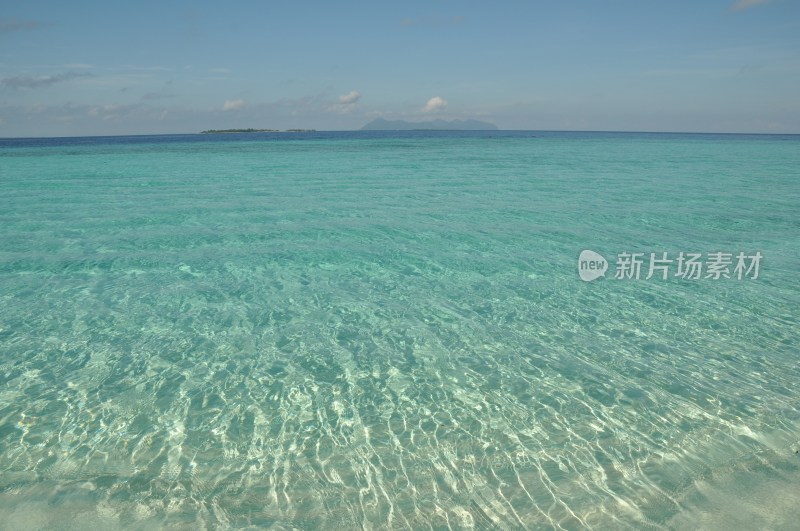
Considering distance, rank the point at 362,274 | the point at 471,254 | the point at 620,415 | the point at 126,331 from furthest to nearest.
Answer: the point at 471,254, the point at 362,274, the point at 126,331, the point at 620,415

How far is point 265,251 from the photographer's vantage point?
42.0ft

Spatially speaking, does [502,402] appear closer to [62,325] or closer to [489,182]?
[62,325]

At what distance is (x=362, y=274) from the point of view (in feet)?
36.2

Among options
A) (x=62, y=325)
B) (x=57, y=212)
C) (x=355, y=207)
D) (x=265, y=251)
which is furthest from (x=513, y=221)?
(x=57, y=212)

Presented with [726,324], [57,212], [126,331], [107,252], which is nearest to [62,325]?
[126,331]

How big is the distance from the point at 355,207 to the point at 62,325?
1196cm

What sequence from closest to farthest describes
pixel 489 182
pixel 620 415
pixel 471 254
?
pixel 620 415 → pixel 471 254 → pixel 489 182

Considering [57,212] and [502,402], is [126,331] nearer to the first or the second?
[502,402]

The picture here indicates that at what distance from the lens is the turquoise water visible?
4.61 metres

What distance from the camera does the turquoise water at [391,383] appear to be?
461 centimetres

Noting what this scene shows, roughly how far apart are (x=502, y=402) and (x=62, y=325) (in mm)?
7296

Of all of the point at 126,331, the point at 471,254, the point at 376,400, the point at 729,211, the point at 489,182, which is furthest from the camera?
the point at 489,182

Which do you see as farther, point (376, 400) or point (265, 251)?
point (265, 251)

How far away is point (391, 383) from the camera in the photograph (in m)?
6.60
